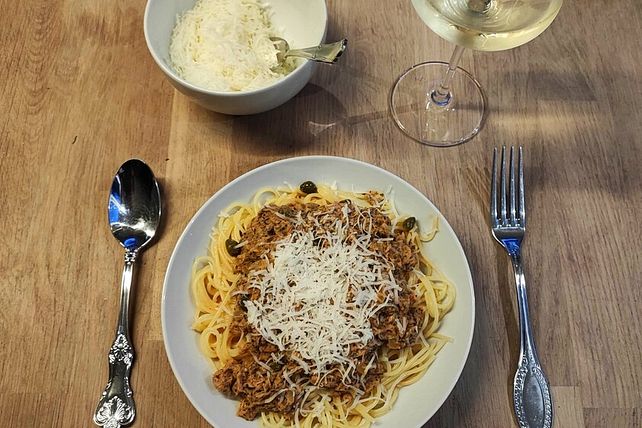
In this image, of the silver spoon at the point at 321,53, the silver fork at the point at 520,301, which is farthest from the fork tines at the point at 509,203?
the silver spoon at the point at 321,53

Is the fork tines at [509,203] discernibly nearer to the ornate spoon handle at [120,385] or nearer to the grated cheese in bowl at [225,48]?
the grated cheese in bowl at [225,48]

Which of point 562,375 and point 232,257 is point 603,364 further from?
point 232,257

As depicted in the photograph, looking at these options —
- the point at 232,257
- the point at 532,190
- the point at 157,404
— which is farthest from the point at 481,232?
the point at 157,404

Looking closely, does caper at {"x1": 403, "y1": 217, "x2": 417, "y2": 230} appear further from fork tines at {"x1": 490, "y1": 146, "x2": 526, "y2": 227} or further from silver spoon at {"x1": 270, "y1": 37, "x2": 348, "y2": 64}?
silver spoon at {"x1": 270, "y1": 37, "x2": 348, "y2": 64}

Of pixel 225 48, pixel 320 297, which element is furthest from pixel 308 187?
pixel 225 48

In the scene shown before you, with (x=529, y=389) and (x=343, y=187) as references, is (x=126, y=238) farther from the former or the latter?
(x=529, y=389)

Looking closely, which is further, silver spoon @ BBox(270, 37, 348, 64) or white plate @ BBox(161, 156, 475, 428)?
silver spoon @ BBox(270, 37, 348, 64)

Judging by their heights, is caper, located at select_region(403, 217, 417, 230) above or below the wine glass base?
below

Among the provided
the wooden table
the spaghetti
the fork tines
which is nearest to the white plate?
the spaghetti
